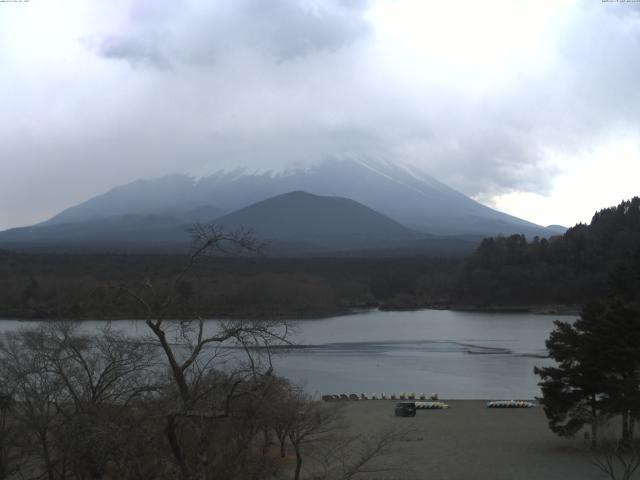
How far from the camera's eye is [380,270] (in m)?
55.5

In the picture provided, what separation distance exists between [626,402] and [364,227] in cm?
9617

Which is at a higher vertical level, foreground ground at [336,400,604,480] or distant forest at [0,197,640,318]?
distant forest at [0,197,640,318]

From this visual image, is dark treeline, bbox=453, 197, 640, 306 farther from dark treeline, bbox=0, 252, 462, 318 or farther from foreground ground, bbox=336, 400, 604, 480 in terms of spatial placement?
foreground ground, bbox=336, 400, 604, 480

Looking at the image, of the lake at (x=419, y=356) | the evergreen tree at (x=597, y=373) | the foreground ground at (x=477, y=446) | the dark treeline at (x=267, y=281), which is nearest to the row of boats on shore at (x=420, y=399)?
the foreground ground at (x=477, y=446)

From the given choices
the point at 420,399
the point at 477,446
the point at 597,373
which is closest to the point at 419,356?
the point at 420,399

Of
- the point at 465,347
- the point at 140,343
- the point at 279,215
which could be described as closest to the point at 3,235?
the point at 279,215

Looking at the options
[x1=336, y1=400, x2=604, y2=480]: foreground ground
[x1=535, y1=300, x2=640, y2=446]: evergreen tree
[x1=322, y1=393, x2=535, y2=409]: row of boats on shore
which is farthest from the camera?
[x1=322, y1=393, x2=535, y2=409]: row of boats on shore

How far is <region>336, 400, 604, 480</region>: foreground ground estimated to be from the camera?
29.8 ft

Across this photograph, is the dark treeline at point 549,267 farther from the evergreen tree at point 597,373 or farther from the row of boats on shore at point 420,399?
the evergreen tree at point 597,373

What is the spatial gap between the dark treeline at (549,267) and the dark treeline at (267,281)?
138 inches

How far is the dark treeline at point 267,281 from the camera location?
36344mm

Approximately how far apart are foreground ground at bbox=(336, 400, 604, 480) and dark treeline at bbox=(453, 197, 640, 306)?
3144cm

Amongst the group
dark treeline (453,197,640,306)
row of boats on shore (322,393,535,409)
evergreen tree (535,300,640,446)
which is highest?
dark treeline (453,197,640,306)

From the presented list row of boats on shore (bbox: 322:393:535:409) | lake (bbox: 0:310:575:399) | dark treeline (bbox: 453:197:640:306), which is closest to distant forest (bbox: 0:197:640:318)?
dark treeline (bbox: 453:197:640:306)
